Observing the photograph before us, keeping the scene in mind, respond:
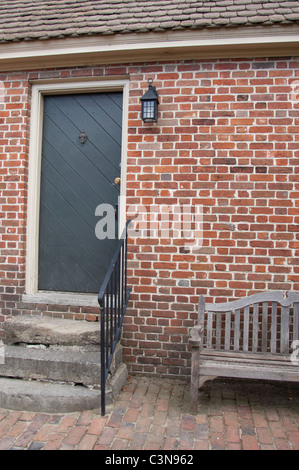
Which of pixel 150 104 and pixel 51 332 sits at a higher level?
pixel 150 104

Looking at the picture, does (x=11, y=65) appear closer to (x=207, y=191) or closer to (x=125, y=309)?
(x=207, y=191)

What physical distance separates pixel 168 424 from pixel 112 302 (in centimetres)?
103

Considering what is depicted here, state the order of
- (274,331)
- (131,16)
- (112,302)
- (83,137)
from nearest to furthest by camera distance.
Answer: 1. (112,302)
2. (274,331)
3. (131,16)
4. (83,137)

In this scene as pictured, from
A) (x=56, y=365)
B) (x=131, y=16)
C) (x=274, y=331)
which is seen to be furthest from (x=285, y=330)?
(x=131, y=16)

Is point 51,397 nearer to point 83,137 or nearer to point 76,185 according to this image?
point 76,185

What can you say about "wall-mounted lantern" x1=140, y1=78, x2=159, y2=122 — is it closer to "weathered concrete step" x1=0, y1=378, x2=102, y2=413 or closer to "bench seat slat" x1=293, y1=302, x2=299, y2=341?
"bench seat slat" x1=293, y1=302, x2=299, y2=341

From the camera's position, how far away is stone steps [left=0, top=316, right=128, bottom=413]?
2.95 metres

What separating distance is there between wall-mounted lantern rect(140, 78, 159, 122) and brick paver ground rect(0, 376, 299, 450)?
2.58 meters

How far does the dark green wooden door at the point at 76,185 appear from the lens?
3.92 meters

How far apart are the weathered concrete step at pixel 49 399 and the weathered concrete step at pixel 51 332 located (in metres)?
0.45

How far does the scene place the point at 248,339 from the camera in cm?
346

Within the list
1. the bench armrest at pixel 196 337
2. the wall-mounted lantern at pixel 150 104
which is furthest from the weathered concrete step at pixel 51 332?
the wall-mounted lantern at pixel 150 104

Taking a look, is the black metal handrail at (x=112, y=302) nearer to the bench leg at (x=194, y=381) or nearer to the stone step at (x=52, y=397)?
the stone step at (x=52, y=397)

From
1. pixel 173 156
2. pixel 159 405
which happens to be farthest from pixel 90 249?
pixel 159 405
